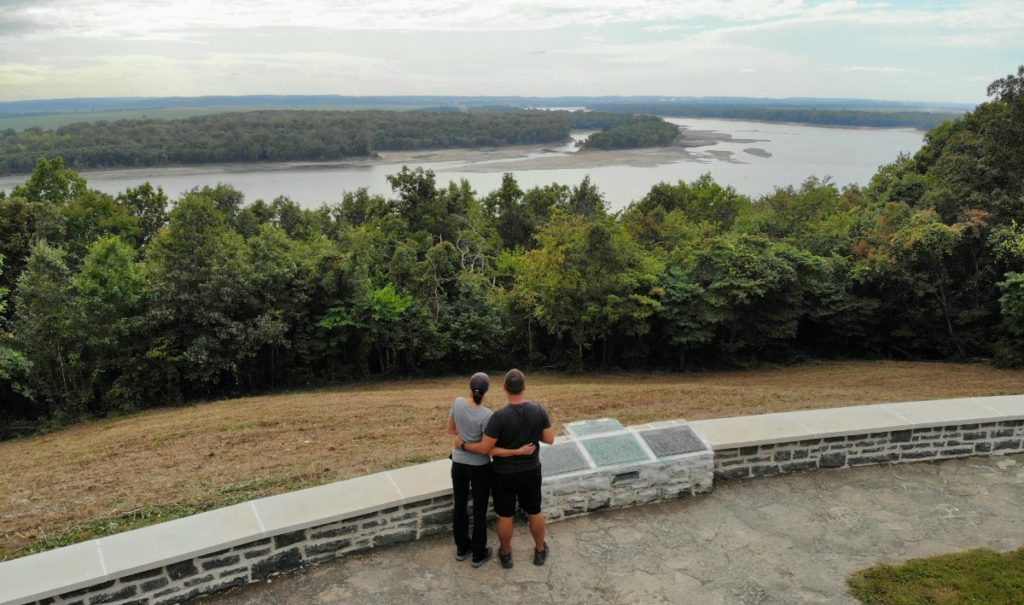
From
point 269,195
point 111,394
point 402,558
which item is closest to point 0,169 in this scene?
point 269,195

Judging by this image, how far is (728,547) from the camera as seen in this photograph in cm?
573

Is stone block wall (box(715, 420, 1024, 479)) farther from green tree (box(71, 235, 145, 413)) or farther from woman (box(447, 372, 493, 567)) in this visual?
green tree (box(71, 235, 145, 413))

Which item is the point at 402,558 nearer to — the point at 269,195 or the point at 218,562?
the point at 218,562

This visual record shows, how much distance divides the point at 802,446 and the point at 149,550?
6.25 metres

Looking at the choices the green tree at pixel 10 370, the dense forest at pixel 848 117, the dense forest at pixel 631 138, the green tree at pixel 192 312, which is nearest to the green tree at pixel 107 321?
the green tree at pixel 192 312

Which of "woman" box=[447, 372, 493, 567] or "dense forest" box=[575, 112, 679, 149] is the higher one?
"dense forest" box=[575, 112, 679, 149]

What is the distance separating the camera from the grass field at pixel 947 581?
4.98m

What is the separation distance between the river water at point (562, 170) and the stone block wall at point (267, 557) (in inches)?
1668

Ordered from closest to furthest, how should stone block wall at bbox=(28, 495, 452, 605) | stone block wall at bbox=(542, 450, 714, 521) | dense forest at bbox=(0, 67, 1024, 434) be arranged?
stone block wall at bbox=(28, 495, 452, 605) → stone block wall at bbox=(542, 450, 714, 521) → dense forest at bbox=(0, 67, 1024, 434)

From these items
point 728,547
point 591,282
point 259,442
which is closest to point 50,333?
point 259,442

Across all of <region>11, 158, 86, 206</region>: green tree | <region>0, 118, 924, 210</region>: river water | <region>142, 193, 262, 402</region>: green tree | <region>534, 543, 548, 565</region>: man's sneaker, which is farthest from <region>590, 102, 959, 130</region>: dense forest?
<region>534, 543, 548, 565</region>: man's sneaker

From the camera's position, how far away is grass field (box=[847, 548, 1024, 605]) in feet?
16.3

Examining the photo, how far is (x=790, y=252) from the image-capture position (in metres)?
19.8

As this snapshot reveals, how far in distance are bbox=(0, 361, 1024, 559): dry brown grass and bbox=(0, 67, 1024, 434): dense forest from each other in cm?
248
